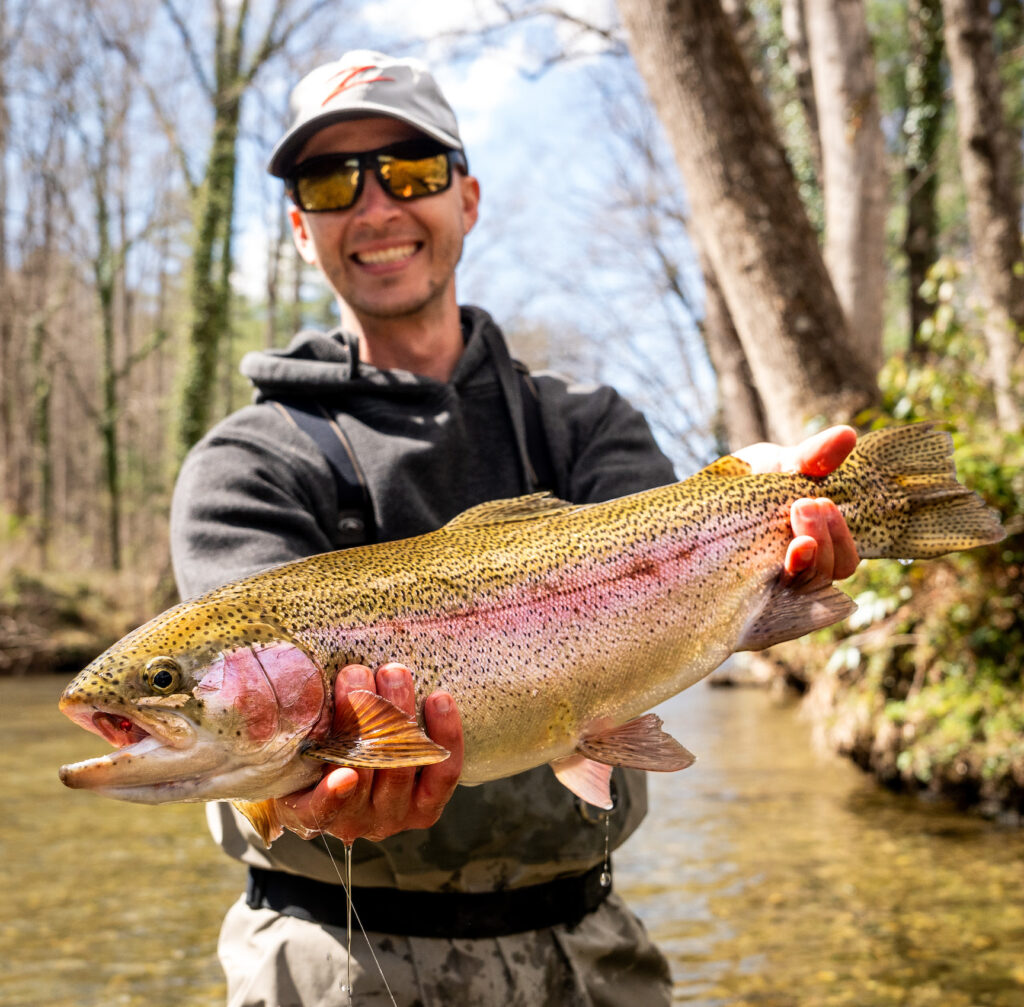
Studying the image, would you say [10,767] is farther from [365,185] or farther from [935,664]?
[365,185]

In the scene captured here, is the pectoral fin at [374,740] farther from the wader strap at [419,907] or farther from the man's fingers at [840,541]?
the man's fingers at [840,541]

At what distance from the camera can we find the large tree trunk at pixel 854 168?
9219mm

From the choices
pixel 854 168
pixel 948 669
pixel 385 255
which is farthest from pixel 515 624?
pixel 854 168

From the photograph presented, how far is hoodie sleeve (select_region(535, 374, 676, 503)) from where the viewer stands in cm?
304

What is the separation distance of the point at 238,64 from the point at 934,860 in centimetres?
2186

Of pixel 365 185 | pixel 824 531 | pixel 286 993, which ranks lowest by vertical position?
pixel 286 993

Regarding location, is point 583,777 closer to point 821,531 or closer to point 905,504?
point 821,531

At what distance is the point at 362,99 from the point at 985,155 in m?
8.94

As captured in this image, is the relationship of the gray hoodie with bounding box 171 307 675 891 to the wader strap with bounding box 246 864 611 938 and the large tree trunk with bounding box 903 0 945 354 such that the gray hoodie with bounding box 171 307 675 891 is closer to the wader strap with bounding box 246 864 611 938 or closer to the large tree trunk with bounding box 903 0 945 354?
the wader strap with bounding box 246 864 611 938

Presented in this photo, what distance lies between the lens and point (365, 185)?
314 centimetres

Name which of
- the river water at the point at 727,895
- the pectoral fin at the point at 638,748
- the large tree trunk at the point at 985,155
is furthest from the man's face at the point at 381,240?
the large tree trunk at the point at 985,155

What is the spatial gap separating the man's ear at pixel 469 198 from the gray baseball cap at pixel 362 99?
229 mm

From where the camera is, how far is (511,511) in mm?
2521

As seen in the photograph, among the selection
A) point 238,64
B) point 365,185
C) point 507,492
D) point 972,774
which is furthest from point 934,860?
point 238,64
